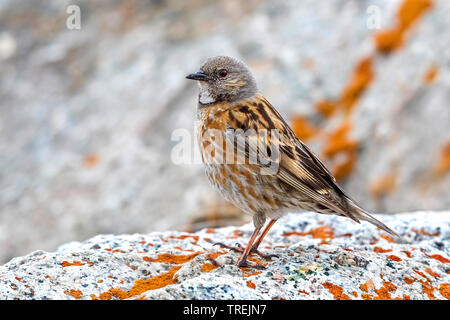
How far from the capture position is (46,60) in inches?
485

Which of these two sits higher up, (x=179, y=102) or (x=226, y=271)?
(x=179, y=102)

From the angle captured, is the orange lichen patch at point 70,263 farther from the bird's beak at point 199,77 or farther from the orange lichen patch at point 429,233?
the orange lichen patch at point 429,233

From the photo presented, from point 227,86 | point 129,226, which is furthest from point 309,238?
point 129,226

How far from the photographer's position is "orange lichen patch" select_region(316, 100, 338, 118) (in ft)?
33.3

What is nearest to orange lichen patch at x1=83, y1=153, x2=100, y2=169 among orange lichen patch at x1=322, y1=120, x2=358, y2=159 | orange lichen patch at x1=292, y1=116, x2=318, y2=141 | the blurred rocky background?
the blurred rocky background

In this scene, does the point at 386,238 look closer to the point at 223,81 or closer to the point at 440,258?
the point at 440,258

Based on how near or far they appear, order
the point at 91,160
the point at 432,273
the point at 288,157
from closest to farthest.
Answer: the point at 432,273 → the point at 288,157 → the point at 91,160

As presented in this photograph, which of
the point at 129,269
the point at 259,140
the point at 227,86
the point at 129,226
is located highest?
the point at 227,86

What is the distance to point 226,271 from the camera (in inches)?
183

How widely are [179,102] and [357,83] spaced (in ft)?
10.1

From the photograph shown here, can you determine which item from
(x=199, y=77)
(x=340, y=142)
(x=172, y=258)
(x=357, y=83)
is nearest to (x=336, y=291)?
(x=172, y=258)

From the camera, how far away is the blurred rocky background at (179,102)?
9055mm
